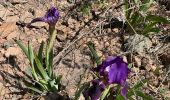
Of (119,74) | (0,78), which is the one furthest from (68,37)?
(119,74)

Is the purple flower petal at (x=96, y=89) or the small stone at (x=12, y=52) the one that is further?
the small stone at (x=12, y=52)

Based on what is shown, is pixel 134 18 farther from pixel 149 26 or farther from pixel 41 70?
pixel 41 70

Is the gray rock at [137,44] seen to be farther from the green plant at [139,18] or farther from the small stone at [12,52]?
the small stone at [12,52]

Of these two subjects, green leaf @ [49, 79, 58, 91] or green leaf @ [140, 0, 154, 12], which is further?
green leaf @ [140, 0, 154, 12]

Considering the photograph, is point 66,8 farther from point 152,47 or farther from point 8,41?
point 152,47

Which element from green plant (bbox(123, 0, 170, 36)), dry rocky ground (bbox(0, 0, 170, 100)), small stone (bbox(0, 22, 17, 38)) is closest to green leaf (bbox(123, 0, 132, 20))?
green plant (bbox(123, 0, 170, 36))

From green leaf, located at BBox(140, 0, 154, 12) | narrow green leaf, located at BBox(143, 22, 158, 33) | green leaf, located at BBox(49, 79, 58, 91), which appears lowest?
green leaf, located at BBox(49, 79, 58, 91)

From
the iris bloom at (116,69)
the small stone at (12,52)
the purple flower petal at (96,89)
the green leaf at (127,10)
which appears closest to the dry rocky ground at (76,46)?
the small stone at (12,52)

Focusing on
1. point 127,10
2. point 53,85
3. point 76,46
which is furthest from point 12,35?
point 127,10

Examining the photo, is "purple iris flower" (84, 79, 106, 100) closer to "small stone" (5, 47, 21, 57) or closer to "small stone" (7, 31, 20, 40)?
"small stone" (5, 47, 21, 57)
